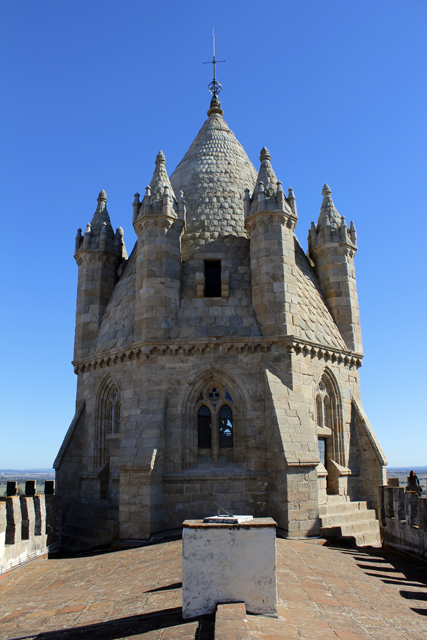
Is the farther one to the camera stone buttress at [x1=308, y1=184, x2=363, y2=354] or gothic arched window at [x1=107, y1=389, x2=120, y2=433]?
stone buttress at [x1=308, y1=184, x2=363, y2=354]

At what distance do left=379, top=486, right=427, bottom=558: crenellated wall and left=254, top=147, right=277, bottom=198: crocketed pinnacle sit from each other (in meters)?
10.8

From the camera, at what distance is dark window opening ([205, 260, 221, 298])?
1842 centimetres

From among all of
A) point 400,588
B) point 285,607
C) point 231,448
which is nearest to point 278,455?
point 231,448

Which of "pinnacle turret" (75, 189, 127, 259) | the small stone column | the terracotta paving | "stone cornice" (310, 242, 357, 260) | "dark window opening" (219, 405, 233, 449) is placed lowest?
the terracotta paving

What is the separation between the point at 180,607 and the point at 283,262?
38.8 ft

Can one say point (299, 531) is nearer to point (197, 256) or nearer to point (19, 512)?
point (19, 512)

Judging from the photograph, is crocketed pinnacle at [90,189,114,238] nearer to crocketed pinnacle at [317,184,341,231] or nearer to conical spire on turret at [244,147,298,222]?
conical spire on turret at [244,147,298,222]

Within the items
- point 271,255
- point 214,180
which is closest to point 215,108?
point 214,180

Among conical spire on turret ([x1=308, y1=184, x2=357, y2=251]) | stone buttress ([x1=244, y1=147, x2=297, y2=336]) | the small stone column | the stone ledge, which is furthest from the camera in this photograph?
conical spire on turret ([x1=308, y1=184, x2=357, y2=251])

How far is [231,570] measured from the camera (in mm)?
6719

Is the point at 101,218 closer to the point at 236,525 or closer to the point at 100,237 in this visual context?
the point at 100,237

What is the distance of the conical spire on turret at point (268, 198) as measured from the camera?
17.5 metres

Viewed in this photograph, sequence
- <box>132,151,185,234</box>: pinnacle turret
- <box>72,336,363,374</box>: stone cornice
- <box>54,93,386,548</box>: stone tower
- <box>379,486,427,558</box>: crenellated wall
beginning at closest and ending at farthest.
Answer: <box>379,486,427,558</box>: crenellated wall
<box>54,93,386,548</box>: stone tower
<box>72,336,363,374</box>: stone cornice
<box>132,151,185,234</box>: pinnacle turret

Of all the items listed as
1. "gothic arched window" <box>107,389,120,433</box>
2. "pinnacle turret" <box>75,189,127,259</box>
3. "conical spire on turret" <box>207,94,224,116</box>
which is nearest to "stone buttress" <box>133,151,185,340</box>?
"pinnacle turret" <box>75,189,127,259</box>
